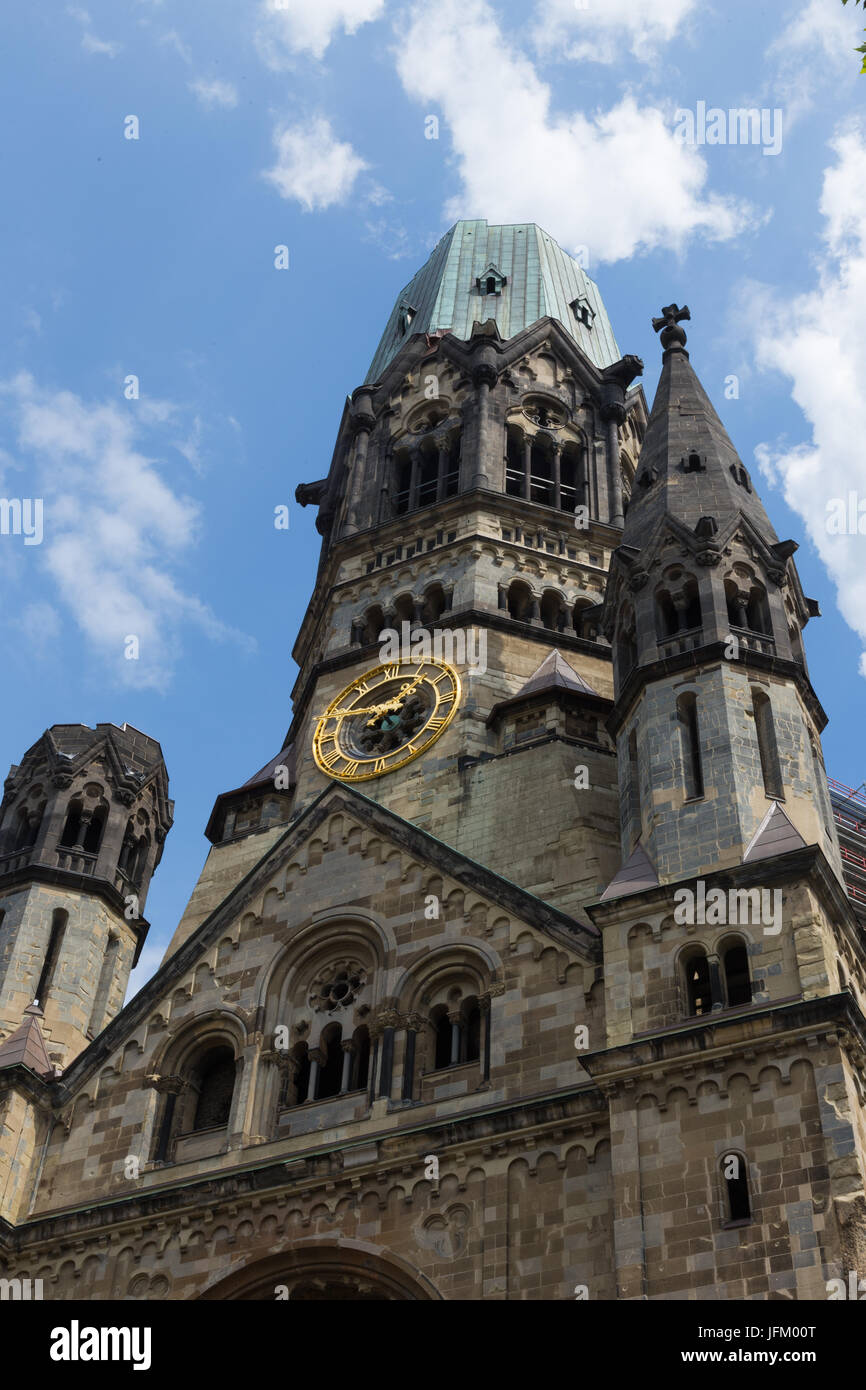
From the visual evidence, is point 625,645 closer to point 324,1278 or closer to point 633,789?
point 633,789

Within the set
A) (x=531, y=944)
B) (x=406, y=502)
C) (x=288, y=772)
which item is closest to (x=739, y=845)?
(x=531, y=944)

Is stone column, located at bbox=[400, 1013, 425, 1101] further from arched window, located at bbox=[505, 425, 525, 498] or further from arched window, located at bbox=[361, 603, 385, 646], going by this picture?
arched window, located at bbox=[505, 425, 525, 498]

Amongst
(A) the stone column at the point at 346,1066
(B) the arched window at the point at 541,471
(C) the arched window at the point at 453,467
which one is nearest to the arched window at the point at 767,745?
(A) the stone column at the point at 346,1066

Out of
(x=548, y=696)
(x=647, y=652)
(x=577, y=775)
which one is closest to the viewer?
(x=647, y=652)

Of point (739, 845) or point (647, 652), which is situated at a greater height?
point (647, 652)

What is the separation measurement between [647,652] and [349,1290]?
12.5m

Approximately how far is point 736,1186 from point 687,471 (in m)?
18.0

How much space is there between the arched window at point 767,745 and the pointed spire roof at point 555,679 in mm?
7026

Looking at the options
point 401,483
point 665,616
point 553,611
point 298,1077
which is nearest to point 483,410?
point 401,483

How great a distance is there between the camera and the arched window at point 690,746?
29.1 metres

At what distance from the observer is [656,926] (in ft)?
87.9

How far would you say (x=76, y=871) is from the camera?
37375mm

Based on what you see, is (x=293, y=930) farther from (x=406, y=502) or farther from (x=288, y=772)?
(x=406, y=502)

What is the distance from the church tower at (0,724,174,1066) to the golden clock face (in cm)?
441
